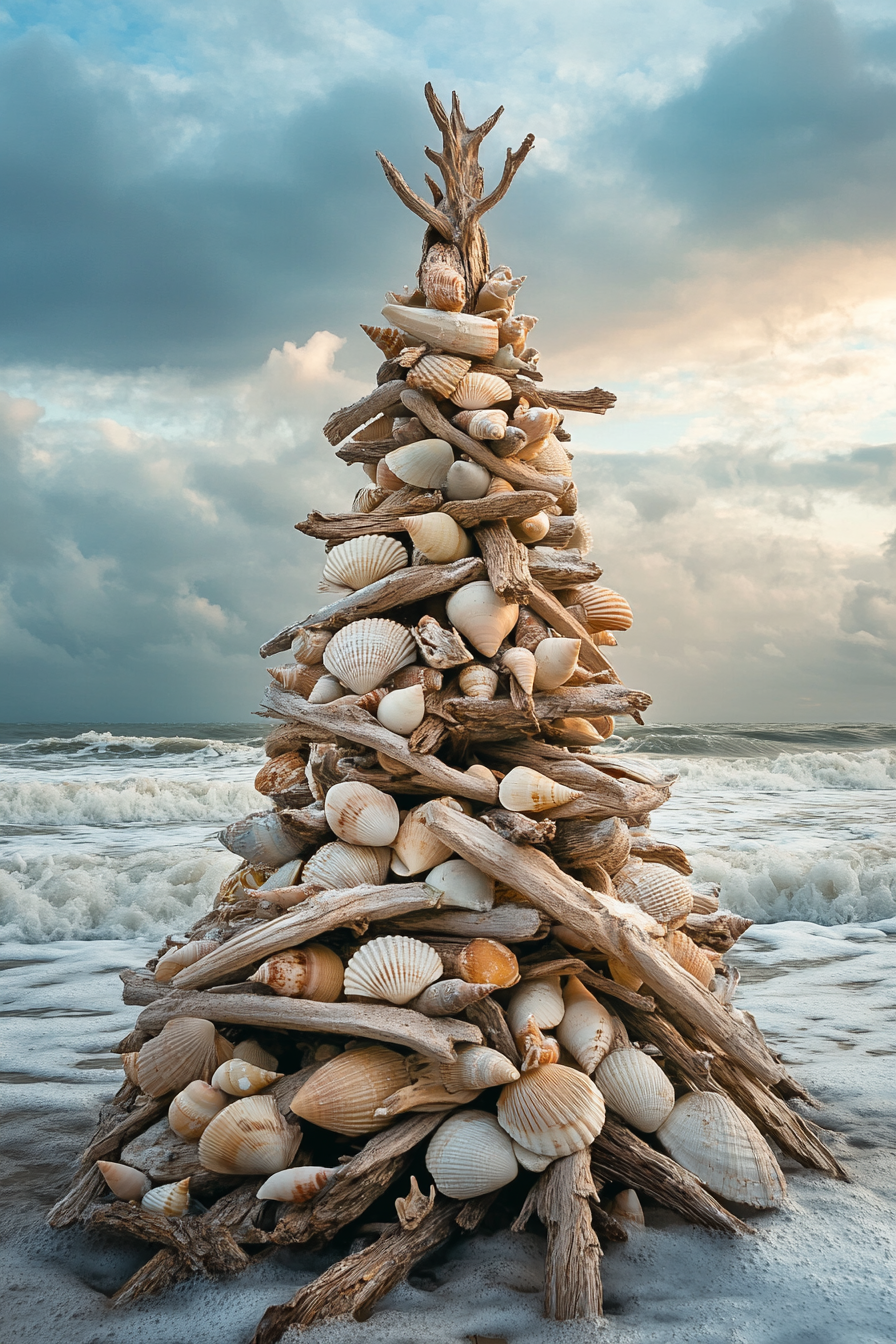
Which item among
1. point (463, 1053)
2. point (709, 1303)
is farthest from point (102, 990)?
point (709, 1303)

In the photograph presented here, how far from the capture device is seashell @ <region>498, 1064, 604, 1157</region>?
8.50 ft

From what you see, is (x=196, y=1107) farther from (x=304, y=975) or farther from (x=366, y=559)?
(x=366, y=559)

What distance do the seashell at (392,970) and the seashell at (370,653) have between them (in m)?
1.04

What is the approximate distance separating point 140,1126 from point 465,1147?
1.27 meters

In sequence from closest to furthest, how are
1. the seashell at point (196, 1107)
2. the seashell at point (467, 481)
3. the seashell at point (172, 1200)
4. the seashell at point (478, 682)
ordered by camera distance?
the seashell at point (172, 1200) < the seashell at point (196, 1107) < the seashell at point (478, 682) < the seashell at point (467, 481)

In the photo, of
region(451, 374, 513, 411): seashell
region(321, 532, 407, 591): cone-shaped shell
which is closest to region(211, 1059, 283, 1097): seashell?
region(321, 532, 407, 591): cone-shaped shell

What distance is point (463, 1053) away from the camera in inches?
106

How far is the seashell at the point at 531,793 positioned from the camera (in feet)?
9.89

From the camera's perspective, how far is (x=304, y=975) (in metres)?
2.85

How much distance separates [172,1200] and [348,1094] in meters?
0.69

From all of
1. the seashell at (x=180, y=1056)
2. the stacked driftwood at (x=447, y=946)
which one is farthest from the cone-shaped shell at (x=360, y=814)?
the seashell at (x=180, y=1056)

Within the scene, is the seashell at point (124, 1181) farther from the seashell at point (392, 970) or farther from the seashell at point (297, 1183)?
the seashell at point (392, 970)

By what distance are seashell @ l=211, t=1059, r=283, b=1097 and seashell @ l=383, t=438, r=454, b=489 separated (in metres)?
2.46

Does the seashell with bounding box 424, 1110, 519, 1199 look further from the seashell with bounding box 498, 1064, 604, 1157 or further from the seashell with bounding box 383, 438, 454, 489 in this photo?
the seashell with bounding box 383, 438, 454, 489
